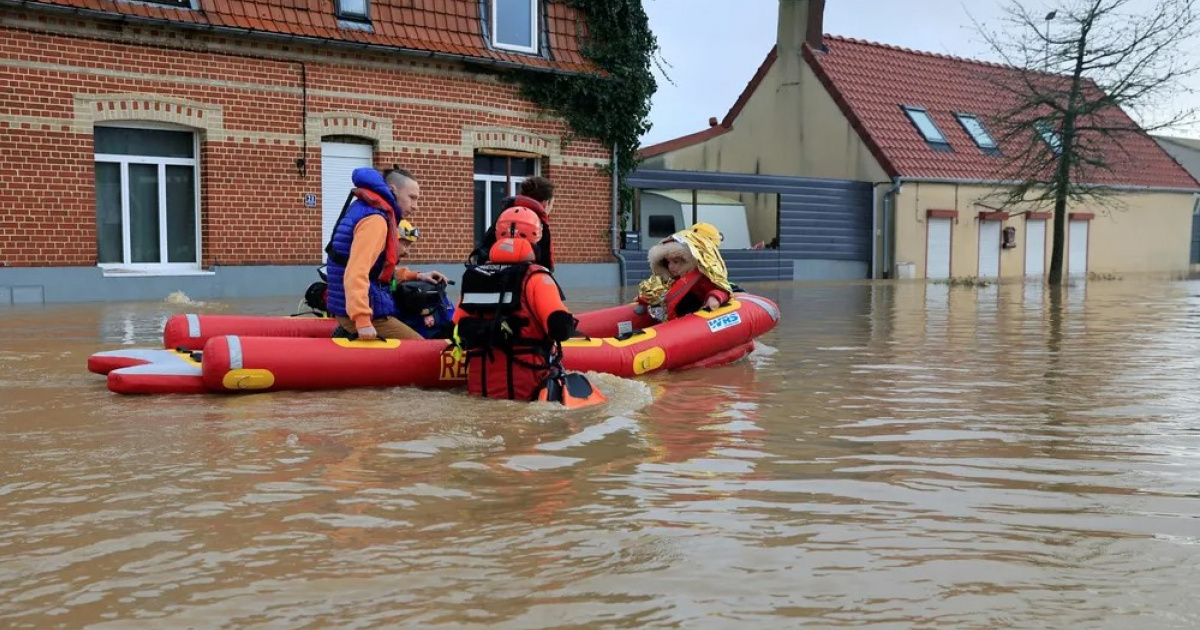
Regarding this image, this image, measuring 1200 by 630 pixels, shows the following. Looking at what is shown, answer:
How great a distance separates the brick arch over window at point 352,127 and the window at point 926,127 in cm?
1449

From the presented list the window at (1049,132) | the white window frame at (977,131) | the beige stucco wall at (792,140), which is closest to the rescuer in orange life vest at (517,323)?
the beige stucco wall at (792,140)

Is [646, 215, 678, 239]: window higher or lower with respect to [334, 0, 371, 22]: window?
lower

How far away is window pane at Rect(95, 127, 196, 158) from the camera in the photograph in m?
14.7

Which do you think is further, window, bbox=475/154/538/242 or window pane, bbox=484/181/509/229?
window pane, bbox=484/181/509/229

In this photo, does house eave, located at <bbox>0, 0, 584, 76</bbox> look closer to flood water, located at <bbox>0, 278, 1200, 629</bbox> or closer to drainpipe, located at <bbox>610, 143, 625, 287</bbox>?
drainpipe, located at <bbox>610, 143, 625, 287</bbox>

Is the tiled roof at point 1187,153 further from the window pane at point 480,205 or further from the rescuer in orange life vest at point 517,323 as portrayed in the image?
the rescuer in orange life vest at point 517,323

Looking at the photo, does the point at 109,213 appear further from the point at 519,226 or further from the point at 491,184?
the point at 519,226

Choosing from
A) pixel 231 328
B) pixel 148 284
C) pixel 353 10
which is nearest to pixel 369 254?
pixel 231 328

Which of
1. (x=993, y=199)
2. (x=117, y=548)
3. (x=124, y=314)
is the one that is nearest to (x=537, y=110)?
(x=124, y=314)

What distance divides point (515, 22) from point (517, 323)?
12.4m

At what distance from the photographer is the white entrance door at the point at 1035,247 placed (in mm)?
28172

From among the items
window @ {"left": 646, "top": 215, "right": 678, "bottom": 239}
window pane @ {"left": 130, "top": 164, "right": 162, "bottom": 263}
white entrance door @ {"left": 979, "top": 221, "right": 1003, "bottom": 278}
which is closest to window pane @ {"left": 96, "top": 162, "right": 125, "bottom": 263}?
window pane @ {"left": 130, "top": 164, "right": 162, "bottom": 263}

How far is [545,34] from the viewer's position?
59.9 feet

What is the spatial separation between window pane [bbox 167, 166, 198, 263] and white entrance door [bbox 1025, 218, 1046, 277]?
67.1 feet
